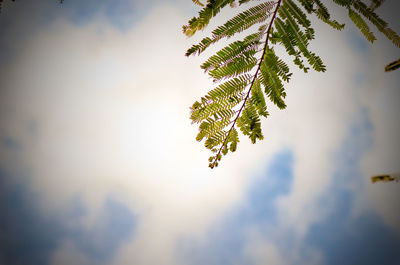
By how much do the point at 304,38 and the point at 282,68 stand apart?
28 cm

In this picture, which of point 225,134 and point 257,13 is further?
point 225,134

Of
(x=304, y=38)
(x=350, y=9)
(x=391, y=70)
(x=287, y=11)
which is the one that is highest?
(x=287, y=11)

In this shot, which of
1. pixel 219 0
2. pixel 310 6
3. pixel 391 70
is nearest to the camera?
pixel 391 70

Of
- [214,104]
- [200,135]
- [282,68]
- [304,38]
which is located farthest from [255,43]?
[200,135]

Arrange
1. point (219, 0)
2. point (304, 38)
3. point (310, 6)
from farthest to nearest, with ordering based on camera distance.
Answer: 1. point (304, 38)
2. point (310, 6)
3. point (219, 0)

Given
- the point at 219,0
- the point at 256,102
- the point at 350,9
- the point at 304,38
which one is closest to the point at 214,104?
the point at 256,102

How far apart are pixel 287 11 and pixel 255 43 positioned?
33 cm

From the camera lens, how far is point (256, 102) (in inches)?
64.1

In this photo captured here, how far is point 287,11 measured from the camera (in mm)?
1482

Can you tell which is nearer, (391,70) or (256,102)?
(391,70)

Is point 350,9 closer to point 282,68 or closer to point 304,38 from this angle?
point 304,38

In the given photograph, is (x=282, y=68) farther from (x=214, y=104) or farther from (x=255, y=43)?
(x=214, y=104)


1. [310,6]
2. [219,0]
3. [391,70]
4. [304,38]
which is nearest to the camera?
[391,70]

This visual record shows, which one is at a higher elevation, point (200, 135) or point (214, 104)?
point (214, 104)
